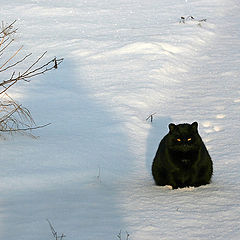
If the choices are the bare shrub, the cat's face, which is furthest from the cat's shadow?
the bare shrub

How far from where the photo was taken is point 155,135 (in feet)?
19.9

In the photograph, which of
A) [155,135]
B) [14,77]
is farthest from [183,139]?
[14,77]

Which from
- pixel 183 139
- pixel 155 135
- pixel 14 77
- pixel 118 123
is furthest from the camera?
pixel 14 77

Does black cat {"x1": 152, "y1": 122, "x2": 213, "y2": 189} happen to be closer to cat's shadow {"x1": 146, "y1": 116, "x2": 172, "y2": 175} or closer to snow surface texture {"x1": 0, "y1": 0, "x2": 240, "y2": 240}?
snow surface texture {"x1": 0, "y1": 0, "x2": 240, "y2": 240}

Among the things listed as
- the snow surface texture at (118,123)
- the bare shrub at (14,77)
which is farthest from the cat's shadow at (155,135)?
the bare shrub at (14,77)

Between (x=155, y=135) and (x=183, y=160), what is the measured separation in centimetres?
182

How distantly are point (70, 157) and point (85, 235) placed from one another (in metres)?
1.88

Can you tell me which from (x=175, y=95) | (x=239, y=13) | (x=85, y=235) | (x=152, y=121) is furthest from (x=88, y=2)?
(x=85, y=235)

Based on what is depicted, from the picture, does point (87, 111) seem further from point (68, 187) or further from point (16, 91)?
point (68, 187)

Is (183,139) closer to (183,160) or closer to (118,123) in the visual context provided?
(183,160)

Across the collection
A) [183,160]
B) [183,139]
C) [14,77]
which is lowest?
[183,160]

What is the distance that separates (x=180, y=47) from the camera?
1027 cm

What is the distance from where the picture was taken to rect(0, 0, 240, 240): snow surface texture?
3475 millimetres

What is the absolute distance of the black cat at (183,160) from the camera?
13.8 feet
